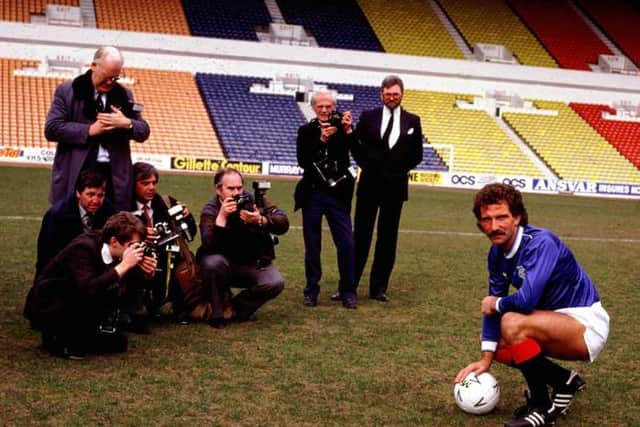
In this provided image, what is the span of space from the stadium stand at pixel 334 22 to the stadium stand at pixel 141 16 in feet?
15.0

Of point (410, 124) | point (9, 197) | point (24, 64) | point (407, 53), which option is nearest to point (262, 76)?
point (407, 53)

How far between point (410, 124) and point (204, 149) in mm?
20538

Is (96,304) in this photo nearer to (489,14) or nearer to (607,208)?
(607,208)

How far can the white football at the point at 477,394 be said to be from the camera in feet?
15.2

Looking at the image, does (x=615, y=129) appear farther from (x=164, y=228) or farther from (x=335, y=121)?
(x=164, y=228)

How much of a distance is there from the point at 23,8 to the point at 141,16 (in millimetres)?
4222

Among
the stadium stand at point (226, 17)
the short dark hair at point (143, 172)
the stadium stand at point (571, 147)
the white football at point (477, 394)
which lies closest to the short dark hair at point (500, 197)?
the white football at point (477, 394)

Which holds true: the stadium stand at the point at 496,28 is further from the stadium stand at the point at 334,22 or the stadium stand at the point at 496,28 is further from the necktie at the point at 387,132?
the necktie at the point at 387,132

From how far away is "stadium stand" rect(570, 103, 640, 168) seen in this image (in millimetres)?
34094

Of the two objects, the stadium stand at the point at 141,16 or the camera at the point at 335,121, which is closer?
the camera at the point at 335,121

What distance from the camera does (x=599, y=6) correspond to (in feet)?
135

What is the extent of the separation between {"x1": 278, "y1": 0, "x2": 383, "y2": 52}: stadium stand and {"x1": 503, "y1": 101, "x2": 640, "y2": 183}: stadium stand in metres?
6.52

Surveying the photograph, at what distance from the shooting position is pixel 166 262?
659 centimetres

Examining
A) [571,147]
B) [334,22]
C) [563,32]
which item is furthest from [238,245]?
[563,32]
